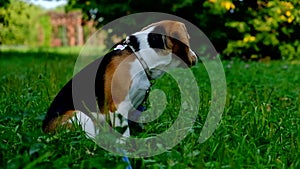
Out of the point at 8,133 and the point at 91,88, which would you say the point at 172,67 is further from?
the point at 8,133

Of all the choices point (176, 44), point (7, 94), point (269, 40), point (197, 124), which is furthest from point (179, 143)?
point (269, 40)

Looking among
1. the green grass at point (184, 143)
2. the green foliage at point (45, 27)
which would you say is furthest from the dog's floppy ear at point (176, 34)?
the green foliage at point (45, 27)

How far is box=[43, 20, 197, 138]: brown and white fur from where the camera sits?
12.8ft

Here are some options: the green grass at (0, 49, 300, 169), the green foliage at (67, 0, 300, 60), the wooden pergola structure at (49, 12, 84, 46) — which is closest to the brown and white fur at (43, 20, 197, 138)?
the green grass at (0, 49, 300, 169)

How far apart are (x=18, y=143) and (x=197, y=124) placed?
1.48 m

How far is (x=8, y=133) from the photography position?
3.24 meters

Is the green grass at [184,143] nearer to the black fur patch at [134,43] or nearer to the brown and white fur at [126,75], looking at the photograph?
the brown and white fur at [126,75]

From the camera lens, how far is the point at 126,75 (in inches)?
154

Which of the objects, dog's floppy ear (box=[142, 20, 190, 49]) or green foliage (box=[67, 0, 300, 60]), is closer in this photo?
dog's floppy ear (box=[142, 20, 190, 49])

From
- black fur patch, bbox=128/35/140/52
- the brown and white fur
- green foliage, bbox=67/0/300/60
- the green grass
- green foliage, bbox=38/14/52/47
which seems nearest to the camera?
the green grass

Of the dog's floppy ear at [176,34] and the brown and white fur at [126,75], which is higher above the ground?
the dog's floppy ear at [176,34]

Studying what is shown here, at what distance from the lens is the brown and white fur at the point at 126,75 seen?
3.89 m

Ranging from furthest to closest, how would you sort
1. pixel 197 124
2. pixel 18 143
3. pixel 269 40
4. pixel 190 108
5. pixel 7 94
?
pixel 269 40 < pixel 7 94 < pixel 190 108 < pixel 197 124 < pixel 18 143

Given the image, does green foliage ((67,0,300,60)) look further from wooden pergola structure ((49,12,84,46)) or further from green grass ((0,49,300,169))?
wooden pergola structure ((49,12,84,46))
